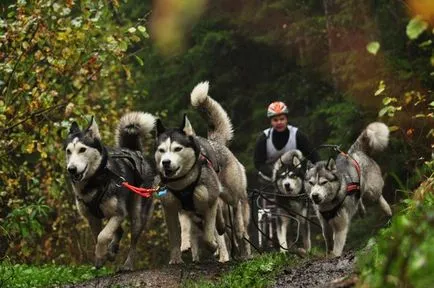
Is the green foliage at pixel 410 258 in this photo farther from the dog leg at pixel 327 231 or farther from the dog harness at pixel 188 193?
the dog leg at pixel 327 231

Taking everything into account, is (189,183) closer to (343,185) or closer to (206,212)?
(206,212)

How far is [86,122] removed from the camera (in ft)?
31.9

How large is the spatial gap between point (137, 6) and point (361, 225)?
39.3ft

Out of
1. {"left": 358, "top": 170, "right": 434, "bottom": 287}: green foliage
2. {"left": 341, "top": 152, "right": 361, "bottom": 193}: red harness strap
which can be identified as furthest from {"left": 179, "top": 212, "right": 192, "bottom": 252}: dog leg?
{"left": 358, "top": 170, "right": 434, "bottom": 287}: green foliage

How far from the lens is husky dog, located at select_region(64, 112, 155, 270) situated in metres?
7.62

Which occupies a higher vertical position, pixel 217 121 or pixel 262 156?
pixel 217 121

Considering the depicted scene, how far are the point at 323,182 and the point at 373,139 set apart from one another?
1.19 m

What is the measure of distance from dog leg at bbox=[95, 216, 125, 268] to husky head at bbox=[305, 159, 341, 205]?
2.11 metres

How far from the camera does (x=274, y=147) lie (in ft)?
36.4

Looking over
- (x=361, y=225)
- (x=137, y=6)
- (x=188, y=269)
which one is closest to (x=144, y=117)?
(x=188, y=269)

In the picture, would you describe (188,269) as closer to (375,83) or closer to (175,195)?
(175,195)

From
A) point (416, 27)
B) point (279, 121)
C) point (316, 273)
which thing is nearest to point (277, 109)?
point (279, 121)

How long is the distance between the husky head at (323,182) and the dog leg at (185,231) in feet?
4.48

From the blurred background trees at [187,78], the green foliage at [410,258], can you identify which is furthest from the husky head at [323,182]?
the green foliage at [410,258]
